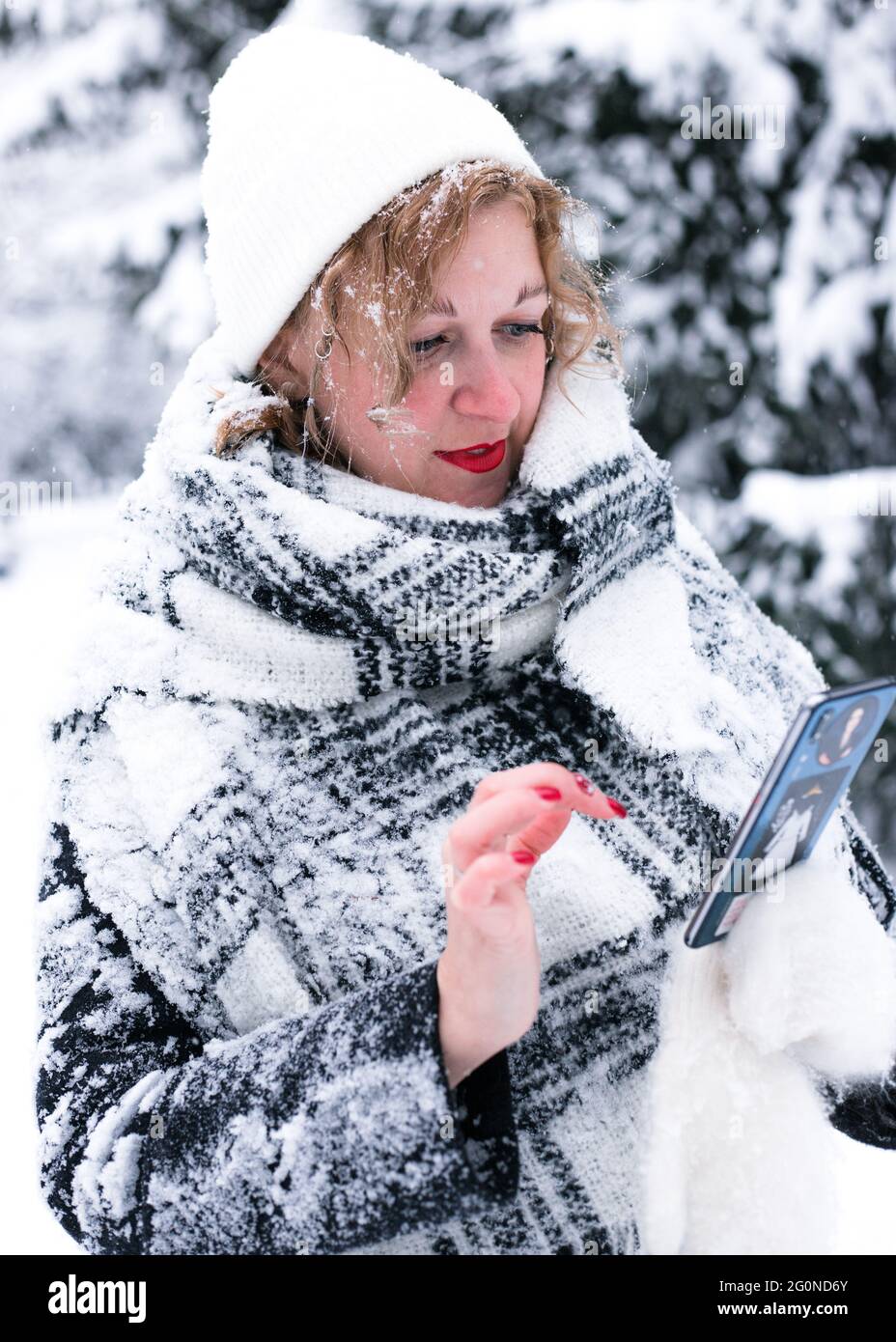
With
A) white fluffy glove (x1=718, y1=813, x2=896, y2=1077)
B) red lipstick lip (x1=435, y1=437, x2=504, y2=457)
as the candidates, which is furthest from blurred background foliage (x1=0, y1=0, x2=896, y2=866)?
white fluffy glove (x1=718, y1=813, x2=896, y2=1077)

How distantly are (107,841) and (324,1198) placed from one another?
1.47 feet

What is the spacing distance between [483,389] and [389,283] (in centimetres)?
16

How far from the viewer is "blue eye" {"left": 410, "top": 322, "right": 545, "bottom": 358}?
1372mm

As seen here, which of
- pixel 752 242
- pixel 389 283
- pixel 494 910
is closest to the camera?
pixel 494 910

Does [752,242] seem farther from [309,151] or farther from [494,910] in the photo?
[494,910]

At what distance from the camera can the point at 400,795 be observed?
1.36 m

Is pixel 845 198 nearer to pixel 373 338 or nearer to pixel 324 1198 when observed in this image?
pixel 373 338

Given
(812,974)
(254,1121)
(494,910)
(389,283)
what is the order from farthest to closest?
(389,283), (812,974), (254,1121), (494,910)

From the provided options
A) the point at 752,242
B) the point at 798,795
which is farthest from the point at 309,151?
the point at 752,242

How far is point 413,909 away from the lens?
4.27ft

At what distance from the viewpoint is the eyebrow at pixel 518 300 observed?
4.42 feet

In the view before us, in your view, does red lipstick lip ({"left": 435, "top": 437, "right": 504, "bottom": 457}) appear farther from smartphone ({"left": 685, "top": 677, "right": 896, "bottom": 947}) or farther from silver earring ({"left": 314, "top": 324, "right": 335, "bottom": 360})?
smartphone ({"left": 685, "top": 677, "right": 896, "bottom": 947})

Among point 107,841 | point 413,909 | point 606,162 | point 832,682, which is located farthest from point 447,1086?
point 606,162

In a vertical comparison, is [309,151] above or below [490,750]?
above
